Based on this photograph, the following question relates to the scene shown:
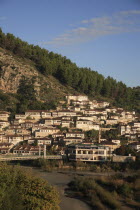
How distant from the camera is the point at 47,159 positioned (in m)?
30.3

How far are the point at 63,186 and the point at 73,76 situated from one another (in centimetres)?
3165

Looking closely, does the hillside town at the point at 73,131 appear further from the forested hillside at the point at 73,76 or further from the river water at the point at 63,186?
the forested hillside at the point at 73,76

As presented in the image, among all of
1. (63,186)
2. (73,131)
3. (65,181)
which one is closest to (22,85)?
(73,131)

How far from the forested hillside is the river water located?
27.0 m

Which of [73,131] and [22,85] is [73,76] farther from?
[73,131]

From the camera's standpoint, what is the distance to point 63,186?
23922 millimetres

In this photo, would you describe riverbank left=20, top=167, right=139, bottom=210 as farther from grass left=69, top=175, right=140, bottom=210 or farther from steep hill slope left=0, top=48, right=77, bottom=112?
steep hill slope left=0, top=48, right=77, bottom=112

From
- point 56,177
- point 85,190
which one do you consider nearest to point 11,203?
point 85,190

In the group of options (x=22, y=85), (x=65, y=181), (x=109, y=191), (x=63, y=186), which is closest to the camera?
(x=109, y=191)

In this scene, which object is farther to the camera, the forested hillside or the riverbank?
the forested hillside

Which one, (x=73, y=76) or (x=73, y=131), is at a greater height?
(x=73, y=76)

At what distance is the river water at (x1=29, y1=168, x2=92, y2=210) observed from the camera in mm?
19328

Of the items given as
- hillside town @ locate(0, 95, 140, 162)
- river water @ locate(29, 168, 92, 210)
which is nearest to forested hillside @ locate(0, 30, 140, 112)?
hillside town @ locate(0, 95, 140, 162)

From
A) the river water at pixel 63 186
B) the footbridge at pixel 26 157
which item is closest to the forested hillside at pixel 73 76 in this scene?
the footbridge at pixel 26 157
